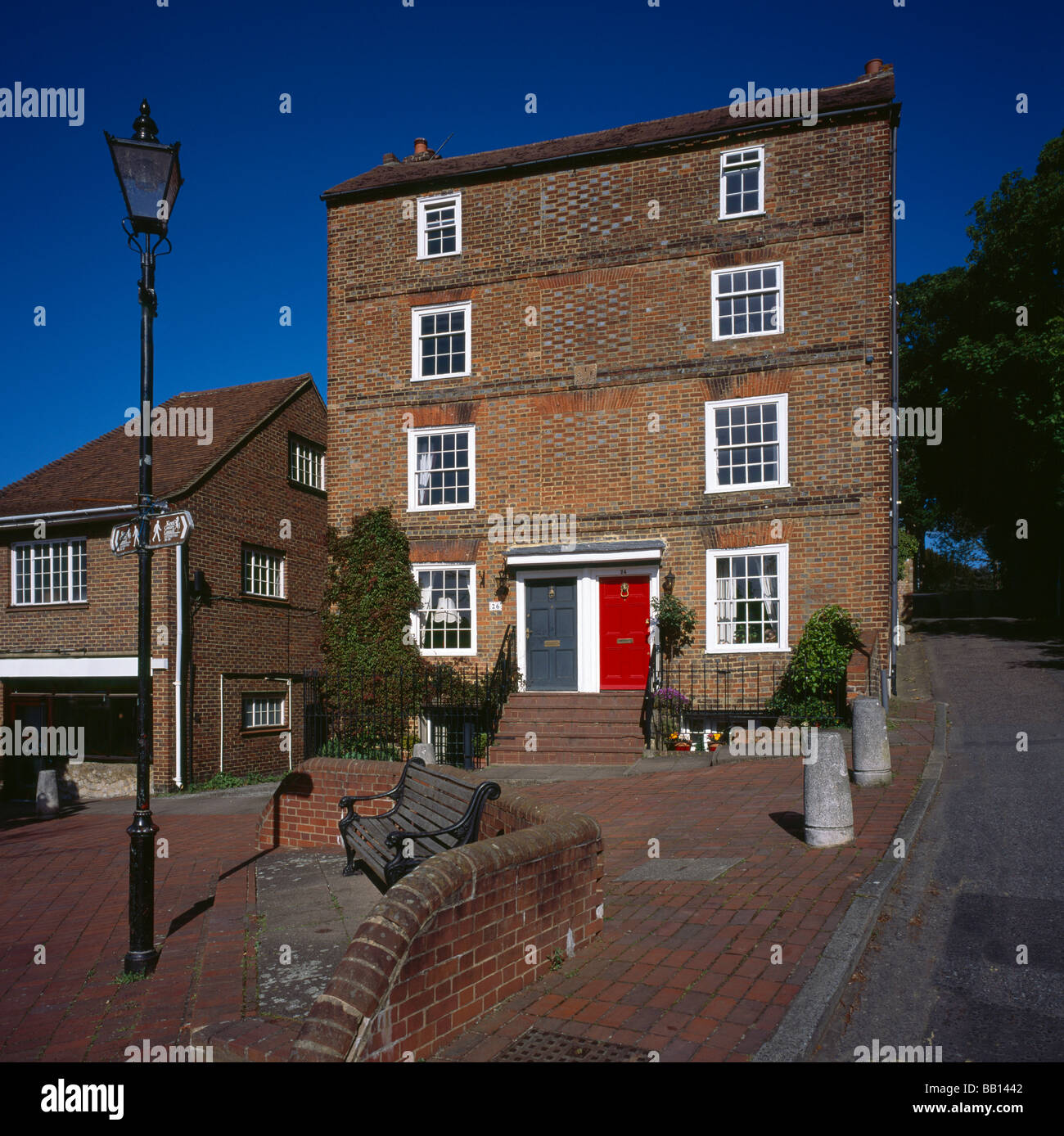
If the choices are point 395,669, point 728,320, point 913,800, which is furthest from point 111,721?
point 913,800

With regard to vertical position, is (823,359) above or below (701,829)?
above

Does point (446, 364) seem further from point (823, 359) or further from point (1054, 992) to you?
point (1054, 992)

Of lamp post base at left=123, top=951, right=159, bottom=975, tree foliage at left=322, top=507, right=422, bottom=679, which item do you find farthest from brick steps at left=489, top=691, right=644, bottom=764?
lamp post base at left=123, top=951, right=159, bottom=975

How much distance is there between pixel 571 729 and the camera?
1521cm

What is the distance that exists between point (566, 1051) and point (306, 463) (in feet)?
72.0

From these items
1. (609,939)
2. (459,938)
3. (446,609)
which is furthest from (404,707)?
(459,938)

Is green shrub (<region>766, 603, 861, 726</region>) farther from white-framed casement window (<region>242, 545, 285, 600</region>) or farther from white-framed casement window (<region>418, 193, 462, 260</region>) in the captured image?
white-framed casement window (<region>242, 545, 285, 600</region>)

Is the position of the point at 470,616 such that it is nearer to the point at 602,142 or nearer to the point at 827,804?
the point at 602,142

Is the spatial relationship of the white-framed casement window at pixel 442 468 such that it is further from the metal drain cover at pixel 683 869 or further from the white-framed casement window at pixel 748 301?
the metal drain cover at pixel 683 869

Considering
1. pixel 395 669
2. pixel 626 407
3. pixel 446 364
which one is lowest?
pixel 395 669

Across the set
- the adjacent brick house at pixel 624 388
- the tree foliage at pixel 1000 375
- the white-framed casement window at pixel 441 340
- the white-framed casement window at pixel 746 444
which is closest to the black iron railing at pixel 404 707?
the adjacent brick house at pixel 624 388

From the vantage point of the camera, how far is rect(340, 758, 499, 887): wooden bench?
636cm
